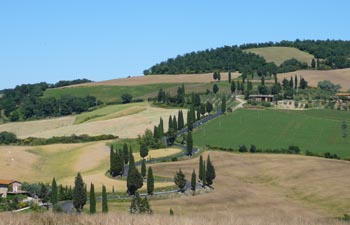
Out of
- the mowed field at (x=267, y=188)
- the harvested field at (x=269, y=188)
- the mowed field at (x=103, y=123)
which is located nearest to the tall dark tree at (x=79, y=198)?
the mowed field at (x=267, y=188)

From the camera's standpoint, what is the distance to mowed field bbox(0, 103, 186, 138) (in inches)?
5994

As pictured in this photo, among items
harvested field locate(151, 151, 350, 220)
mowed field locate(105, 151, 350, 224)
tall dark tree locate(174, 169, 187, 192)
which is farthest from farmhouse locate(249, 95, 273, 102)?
tall dark tree locate(174, 169, 187, 192)

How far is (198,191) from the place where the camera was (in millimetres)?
91500

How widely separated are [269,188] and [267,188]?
290mm

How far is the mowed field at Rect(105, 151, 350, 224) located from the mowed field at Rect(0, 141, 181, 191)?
10.1 meters

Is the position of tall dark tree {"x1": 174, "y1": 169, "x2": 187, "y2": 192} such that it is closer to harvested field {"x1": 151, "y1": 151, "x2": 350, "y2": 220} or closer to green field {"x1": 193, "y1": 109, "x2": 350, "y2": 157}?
harvested field {"x1": 151, "y1": 151, "x2": 350, "y2": 220}

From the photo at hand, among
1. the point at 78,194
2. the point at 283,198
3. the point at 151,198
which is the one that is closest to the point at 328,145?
the point at 283,198

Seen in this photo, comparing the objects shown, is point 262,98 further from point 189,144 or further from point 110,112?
point 189,144

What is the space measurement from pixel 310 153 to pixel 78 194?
5343 cm

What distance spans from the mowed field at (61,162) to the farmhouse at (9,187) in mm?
6522

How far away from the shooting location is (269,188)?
316ft

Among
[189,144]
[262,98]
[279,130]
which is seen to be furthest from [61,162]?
[262,98]

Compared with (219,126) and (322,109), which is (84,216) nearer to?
(219,126)

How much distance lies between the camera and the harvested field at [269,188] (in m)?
75.2
